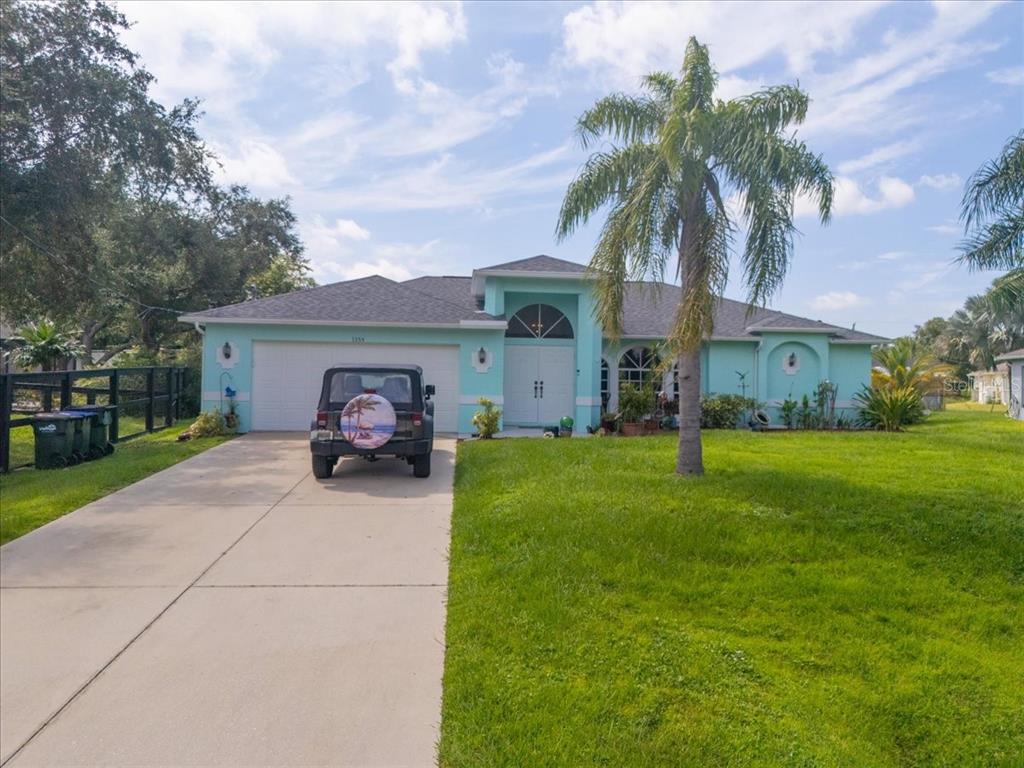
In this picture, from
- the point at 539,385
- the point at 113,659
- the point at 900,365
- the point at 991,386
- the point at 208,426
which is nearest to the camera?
the point at 113,659

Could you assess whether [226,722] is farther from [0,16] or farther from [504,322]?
[0,16]

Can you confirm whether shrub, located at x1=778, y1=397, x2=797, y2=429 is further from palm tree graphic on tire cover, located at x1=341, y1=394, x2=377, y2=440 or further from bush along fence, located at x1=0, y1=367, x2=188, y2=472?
bush along fence, located at x1=0, y1=367, x2=188, y2=472

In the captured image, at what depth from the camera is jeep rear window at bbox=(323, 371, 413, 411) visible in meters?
9.71

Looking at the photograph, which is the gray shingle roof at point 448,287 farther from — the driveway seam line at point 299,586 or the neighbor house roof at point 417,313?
the driveway seam line at point 299,586

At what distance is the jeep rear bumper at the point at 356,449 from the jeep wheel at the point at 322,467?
14 centimetres

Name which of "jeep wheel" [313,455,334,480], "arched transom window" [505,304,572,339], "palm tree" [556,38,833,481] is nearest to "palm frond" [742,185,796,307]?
"palm tree" [556,38,833,481]

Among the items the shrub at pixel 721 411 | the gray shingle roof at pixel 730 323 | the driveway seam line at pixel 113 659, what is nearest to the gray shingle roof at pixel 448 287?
the gray shingle roof at pixel 730 323

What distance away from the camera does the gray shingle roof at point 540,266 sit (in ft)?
49.5

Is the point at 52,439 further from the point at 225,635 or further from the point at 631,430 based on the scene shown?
the point at 631,430

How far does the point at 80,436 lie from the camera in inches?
429

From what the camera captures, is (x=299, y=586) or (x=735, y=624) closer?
(x=735, y=624)

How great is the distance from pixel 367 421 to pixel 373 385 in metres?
1.10

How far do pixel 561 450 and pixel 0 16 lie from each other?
1312 centimetres

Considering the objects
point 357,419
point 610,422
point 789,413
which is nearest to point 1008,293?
point 610,422
